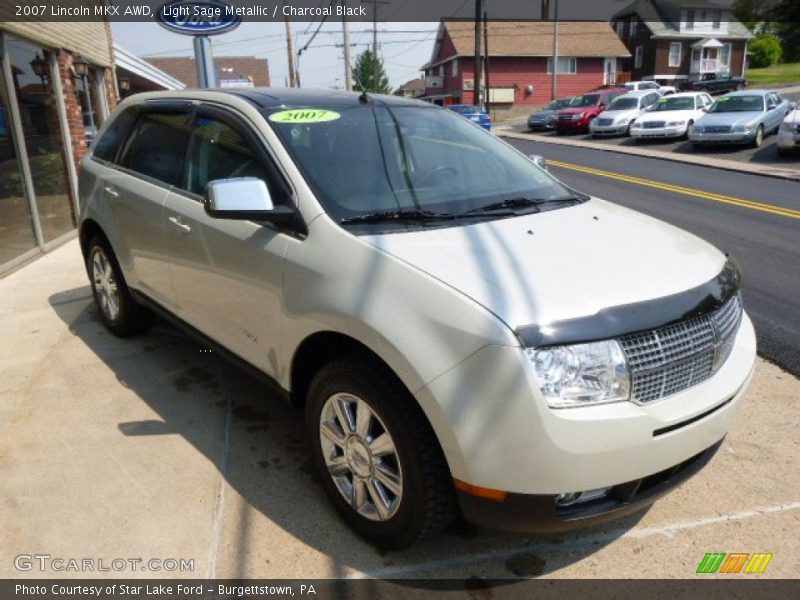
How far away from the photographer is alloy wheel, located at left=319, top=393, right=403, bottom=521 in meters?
2.54

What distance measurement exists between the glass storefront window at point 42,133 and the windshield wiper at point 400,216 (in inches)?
263

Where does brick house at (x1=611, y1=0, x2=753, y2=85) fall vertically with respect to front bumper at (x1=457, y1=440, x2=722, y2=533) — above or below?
above

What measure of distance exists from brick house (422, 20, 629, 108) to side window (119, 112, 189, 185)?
46841 mm

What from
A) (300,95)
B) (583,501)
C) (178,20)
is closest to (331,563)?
(583,501)

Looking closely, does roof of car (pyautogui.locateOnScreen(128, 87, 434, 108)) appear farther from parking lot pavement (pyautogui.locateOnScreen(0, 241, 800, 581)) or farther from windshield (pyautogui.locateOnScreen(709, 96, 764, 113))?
windshield (pyautogui.locateOnScreen(709, 96, 764, 113))

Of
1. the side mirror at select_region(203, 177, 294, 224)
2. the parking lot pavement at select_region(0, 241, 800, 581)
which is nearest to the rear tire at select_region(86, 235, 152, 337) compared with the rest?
the parking lot pavement at select_region(0, 241, 800, 581)

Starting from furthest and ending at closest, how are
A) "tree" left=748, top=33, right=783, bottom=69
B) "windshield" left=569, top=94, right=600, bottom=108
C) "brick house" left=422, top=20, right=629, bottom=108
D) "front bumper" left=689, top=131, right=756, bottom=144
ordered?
"tree" left=748, top=33, right=783, bottom=69, "brick house" left=422, top=20, right=629, bottom=108, "windshield" left=569, top=94, right=600, bottom=108, "front bumper" left=689, top=131, right=756, bottom=144

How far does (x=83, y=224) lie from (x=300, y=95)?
2.41 m

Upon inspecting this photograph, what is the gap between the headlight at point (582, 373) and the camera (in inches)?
84.7

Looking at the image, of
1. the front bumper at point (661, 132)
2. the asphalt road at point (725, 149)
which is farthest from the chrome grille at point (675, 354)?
the front bumper at point (661, 132)

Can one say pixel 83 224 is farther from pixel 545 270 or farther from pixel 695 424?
pixel 695 424

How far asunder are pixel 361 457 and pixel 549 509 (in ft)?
2.58

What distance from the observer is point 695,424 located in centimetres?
241

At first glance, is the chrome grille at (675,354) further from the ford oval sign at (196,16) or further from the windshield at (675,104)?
the windshield at (675,104)
